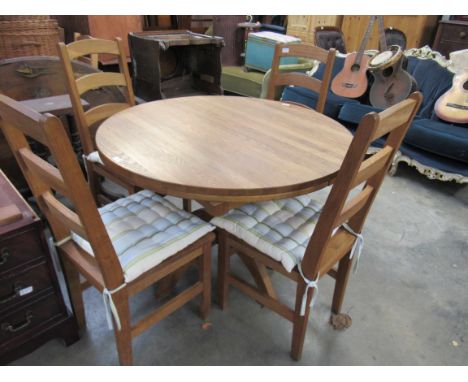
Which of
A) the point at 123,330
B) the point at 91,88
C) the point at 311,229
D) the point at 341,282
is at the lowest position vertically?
the point at 341,282

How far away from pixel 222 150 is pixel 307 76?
40.6 inches

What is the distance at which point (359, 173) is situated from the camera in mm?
911

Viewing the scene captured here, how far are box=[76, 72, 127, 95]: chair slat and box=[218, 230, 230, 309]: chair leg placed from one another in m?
1.01

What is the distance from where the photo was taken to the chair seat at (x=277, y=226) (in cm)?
114

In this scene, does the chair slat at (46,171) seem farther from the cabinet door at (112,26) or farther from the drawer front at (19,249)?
the cabinet door at (112,26)

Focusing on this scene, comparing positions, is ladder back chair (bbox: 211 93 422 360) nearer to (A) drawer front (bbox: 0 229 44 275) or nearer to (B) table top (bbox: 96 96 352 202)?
(B) table top (bbox: 96 96 352 202)

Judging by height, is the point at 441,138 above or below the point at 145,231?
below

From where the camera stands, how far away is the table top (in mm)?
1016

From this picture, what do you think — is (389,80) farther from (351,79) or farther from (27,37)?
(27,37)

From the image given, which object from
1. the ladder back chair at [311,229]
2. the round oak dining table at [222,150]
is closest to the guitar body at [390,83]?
the round oak dining table at [222,150]

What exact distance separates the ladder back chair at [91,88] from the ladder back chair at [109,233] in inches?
16.4

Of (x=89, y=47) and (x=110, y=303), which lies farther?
(x=89, y=47)

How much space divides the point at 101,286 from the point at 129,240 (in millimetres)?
166

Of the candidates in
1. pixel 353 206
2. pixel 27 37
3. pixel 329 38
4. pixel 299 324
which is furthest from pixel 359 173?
pixel 329 38
